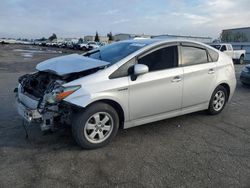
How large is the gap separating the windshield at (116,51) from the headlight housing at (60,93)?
91 cm

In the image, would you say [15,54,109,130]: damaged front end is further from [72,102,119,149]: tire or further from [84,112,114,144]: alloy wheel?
[84,112,114,144]: alloy wheel

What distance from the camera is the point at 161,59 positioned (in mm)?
4723

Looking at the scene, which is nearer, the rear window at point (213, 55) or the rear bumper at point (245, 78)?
the rear window at point (213, 55)

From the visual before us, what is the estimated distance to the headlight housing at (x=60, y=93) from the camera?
3783 millimetres

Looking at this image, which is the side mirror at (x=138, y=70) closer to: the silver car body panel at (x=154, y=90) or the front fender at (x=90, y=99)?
the silver car body panel at (x=154, y=90)

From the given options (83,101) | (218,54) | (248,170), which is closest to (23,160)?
(83,101)

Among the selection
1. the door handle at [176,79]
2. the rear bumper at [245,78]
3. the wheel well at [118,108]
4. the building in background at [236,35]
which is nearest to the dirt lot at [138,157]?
the wheel well at [118,108]

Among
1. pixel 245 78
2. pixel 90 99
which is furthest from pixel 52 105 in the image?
pixel 245 78

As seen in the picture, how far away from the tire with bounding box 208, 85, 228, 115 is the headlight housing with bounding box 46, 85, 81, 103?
312 cm

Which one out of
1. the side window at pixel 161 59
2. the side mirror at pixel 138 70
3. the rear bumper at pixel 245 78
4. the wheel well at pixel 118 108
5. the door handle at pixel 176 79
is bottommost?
the rear bumper at pixel 245 78

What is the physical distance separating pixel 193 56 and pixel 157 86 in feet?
4.06

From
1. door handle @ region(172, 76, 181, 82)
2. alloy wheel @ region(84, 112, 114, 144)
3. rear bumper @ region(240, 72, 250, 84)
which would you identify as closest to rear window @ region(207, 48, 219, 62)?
door handle @ region(172, 76, 181, 82)

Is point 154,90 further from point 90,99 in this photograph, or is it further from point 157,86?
point 90,99

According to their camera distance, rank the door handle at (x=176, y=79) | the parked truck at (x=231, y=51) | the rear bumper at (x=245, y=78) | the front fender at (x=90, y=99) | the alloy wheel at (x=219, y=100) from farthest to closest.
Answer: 1. the parked truck at (x=231, y=51)
2. the rear bumper at (x=245, y=78)
3. the alloy wheel at (x=219, y=100)
4. the door handle at (x=176, y=79)
5. the front fender at (x=90, y=99)
